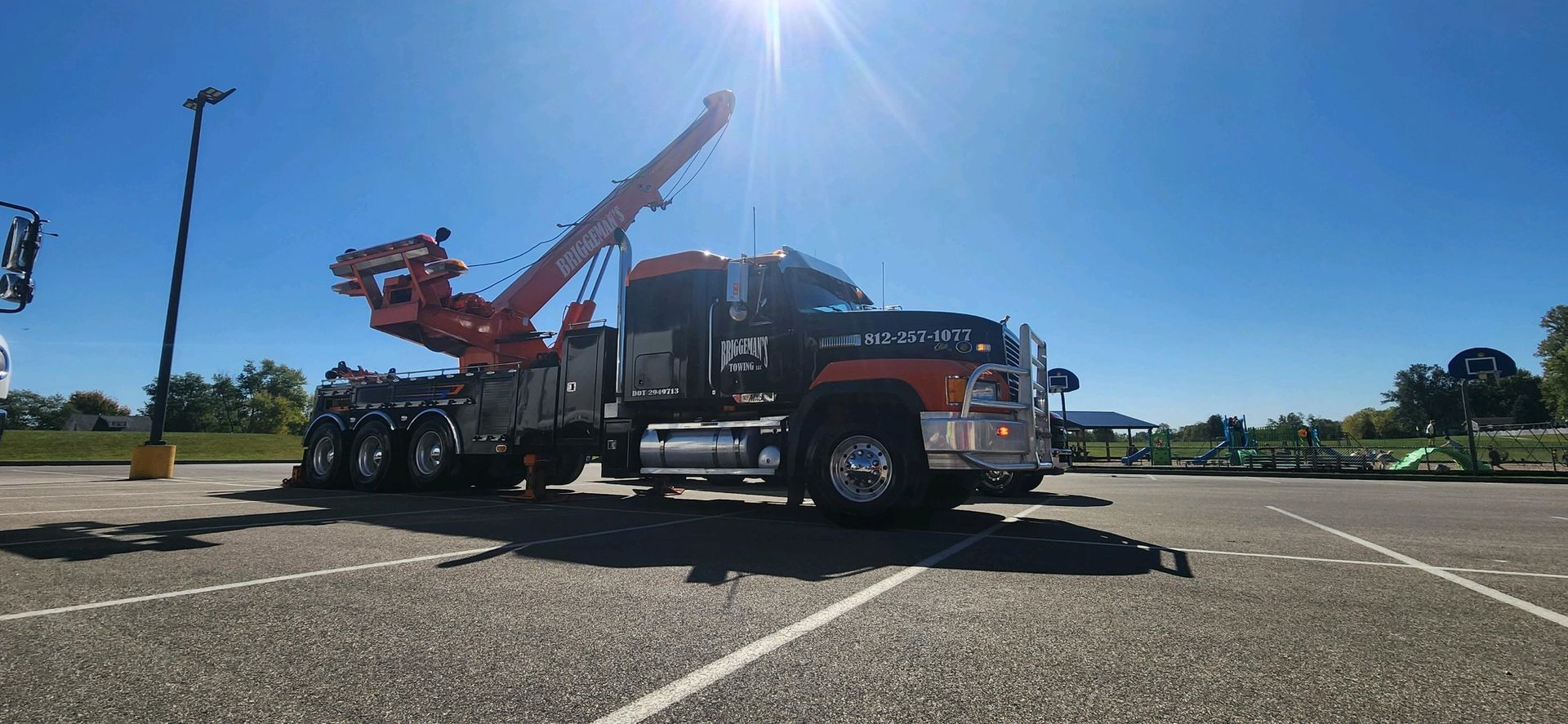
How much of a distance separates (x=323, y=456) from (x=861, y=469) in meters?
11.3

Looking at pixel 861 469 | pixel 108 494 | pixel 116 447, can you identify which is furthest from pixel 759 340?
pixel 116 447

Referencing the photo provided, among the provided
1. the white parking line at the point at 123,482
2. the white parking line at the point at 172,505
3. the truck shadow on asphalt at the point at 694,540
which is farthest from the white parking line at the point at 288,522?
the white parking line at the point at 123,482

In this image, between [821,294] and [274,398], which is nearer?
[821,294]

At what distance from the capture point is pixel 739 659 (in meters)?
2.67

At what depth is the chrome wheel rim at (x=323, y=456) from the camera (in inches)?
498

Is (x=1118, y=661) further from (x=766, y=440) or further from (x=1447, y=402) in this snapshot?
(x=1447, y=402)

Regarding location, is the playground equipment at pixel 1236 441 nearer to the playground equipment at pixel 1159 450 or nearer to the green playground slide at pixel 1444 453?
the playground equipment at pixel 1159 450

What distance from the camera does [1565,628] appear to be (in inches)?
126

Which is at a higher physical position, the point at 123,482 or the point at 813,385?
the point at 813,385

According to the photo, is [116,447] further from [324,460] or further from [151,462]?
[324,460]

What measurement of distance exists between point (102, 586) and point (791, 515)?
19.8 feet

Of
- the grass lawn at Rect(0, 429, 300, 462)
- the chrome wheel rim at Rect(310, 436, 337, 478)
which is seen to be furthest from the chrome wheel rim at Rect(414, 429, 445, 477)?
the grass lawn at Rect(0, 429, 300, 462)

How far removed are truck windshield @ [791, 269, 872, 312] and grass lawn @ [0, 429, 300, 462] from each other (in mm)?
30867

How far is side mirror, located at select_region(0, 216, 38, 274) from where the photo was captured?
19.4ft
